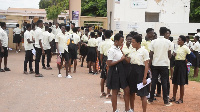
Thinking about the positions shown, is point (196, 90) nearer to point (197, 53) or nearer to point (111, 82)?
point (197, 53)

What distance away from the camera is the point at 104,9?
3906 centimetres

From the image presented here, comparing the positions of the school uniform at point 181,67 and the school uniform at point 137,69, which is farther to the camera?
the school uniform at point 181,67

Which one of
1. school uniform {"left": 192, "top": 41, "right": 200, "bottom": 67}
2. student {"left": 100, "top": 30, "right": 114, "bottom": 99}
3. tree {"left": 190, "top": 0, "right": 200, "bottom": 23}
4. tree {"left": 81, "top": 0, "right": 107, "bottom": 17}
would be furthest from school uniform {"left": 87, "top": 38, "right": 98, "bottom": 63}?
tree {"left": 81, "top": 0, "right": 107, "bottom": 17}

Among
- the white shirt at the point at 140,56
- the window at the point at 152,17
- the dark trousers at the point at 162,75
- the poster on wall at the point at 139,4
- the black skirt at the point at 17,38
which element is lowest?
the dark trousers at the point at 162,75

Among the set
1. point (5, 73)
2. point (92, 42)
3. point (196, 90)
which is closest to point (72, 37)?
point (92, 42)

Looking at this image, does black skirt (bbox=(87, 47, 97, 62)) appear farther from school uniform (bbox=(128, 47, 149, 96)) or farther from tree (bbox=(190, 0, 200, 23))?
tree (bbox=(190, 0, 200, 23))

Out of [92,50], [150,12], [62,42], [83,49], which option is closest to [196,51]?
[92,50]

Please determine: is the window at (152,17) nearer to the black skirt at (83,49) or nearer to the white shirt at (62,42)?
the black skirt at (83,49)

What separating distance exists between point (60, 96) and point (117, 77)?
256 centimetres

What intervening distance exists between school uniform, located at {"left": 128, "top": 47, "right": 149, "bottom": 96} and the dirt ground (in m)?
0.99

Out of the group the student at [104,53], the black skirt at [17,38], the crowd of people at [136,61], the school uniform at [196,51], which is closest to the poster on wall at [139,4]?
the black skirt at [17,38]

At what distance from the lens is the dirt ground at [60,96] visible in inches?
290

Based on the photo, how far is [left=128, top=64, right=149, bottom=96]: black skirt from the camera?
658 cm

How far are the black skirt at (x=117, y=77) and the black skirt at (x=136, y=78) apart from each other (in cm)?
16
